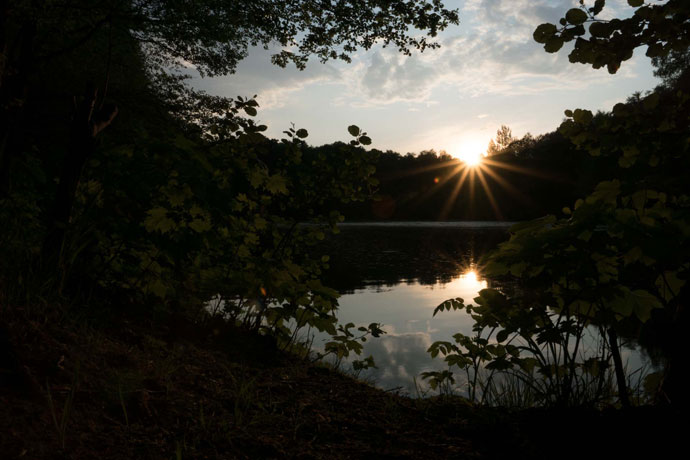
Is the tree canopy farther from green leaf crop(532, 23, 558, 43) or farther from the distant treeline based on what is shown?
the distant treeline

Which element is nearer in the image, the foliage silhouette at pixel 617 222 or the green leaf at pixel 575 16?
the foliage silhouette at pixel 617 222

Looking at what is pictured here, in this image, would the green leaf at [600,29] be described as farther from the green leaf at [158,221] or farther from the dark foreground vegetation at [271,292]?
the green leaf at [158,221]

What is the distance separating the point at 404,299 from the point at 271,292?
7.13 meters

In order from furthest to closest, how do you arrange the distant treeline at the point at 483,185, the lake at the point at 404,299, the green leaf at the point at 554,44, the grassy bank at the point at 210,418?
the distant treeline at the point at 483,185, the lake at the point at 404,299, the green leaf at the point at 554,44, the grassy bank at the point at 210,418

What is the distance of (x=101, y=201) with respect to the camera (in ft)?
10.9

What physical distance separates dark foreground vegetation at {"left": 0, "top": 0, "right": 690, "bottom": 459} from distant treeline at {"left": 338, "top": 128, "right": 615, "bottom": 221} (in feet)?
170

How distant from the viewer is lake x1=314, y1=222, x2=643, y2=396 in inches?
236

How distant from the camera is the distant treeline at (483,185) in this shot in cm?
6638

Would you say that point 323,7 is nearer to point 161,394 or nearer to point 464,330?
point 464,330

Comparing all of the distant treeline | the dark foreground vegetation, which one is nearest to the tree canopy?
the dark foreground vegetation

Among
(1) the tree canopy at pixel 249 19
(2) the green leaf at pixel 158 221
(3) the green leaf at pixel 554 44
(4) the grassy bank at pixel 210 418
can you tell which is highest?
(1) the tree canopy at pixel 249 19

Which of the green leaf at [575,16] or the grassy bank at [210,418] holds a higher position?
the green leaf at [575,16]

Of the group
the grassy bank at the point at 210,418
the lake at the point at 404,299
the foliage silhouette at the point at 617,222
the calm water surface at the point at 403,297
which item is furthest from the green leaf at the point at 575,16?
the grassy bank at the point at 210,418

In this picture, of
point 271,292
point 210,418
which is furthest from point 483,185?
point 210,418
